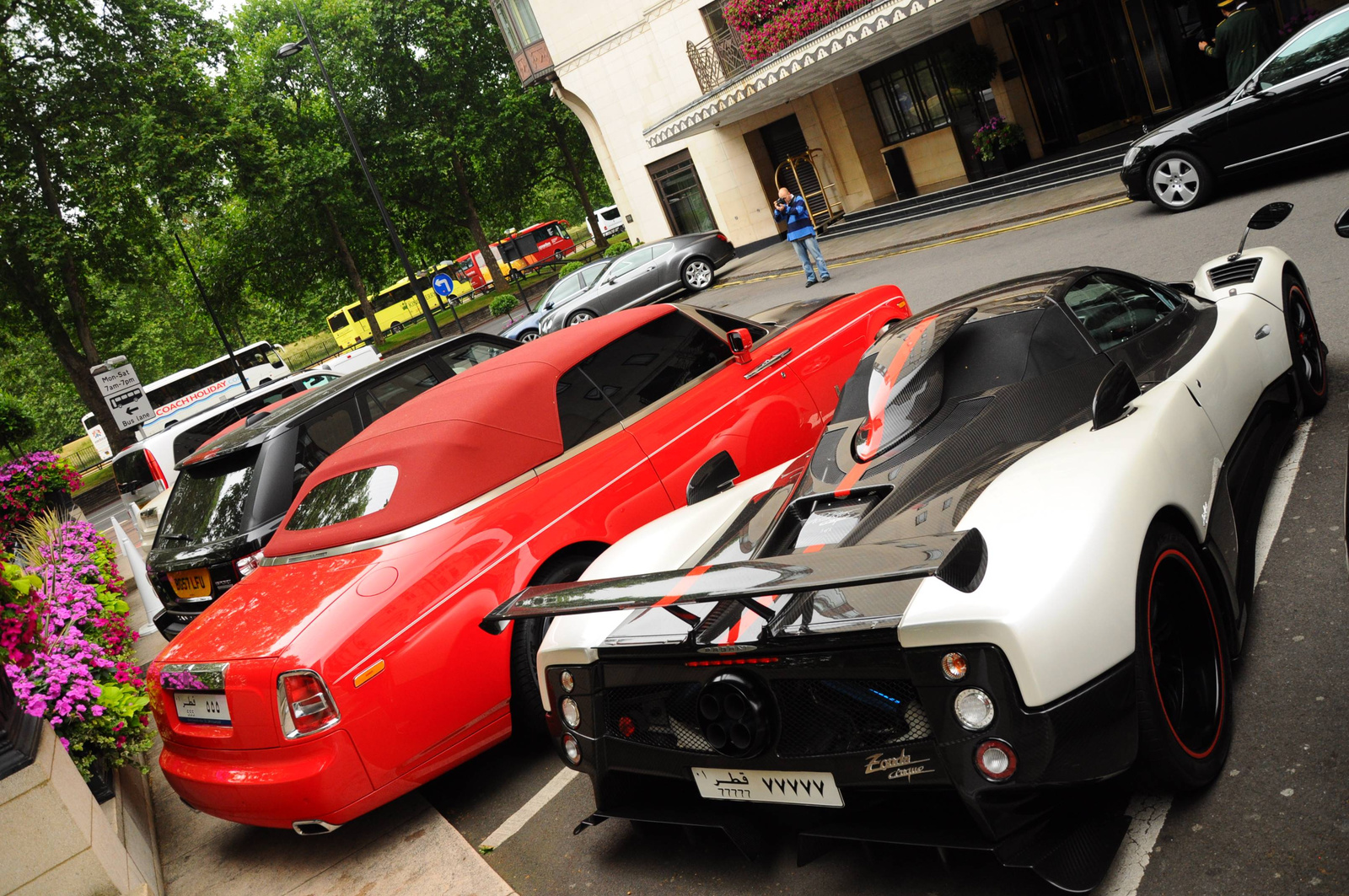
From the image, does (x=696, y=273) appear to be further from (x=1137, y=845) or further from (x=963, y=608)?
(x=963, y=608)

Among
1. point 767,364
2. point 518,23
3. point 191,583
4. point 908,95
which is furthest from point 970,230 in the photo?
point 518,23

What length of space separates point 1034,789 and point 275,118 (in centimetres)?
4086

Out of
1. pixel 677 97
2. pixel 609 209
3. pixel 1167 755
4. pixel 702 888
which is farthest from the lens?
pixel 609 209

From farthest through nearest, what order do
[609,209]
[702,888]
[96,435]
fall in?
1. [609,209]
2. [96,435]
3. [702,888]

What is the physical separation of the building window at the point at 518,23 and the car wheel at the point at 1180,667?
28.4 m

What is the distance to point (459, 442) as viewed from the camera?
475 cm

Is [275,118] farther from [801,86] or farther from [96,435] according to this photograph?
[801,86]

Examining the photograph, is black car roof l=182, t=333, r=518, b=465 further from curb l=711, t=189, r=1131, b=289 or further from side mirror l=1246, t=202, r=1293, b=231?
curb l=711, t=189, r=1131, b=289

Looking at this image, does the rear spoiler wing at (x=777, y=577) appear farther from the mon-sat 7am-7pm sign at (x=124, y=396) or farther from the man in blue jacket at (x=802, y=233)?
the mon-sat 7am-7pm sign at (x=124, y=396)

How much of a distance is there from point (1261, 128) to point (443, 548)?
10471 mm

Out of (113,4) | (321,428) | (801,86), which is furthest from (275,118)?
(321,428)

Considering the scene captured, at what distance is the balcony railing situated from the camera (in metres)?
23.0

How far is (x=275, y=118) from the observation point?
37500mm

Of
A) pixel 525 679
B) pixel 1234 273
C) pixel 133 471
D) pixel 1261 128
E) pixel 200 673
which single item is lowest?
pixel 525 679
